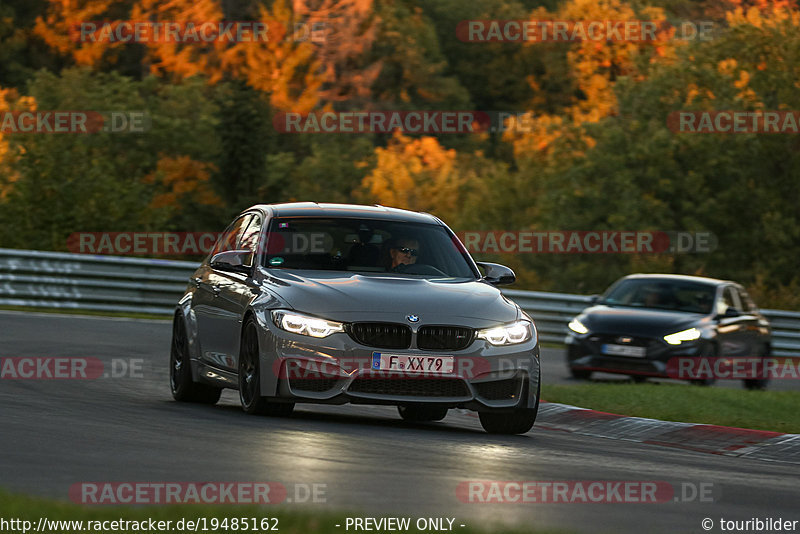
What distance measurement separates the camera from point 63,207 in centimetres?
4128

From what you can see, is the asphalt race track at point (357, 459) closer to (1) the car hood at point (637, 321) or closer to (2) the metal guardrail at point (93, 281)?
(1) the car hood at point (637, 321)

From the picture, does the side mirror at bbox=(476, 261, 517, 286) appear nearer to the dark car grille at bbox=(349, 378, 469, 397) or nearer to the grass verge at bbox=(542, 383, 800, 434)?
the dark car grille at bbox=(349, 378, 469, 397)

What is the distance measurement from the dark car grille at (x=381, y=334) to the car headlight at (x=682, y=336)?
396 inches

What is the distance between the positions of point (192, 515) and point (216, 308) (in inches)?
246

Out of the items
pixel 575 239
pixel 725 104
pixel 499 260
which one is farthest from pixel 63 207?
pixel 725 104

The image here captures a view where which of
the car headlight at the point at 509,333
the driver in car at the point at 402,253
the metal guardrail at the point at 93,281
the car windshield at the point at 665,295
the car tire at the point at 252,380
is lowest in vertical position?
the metal guardrail at the point at 93,281

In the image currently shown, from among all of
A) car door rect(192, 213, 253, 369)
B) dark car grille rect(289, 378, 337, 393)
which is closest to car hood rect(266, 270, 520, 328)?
dark car grille rect(289, 378, 337, 393)

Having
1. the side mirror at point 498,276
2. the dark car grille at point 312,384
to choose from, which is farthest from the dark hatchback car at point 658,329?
the dark car grille at point 312,384

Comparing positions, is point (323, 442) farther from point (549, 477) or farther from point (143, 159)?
point (143, 159)

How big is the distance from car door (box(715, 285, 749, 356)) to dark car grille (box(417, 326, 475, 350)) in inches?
430

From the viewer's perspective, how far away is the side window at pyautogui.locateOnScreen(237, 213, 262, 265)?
42.8 ft

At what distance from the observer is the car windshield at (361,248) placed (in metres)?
12.6

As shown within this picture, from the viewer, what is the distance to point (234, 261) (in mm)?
12711

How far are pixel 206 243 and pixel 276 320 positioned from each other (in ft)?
133
